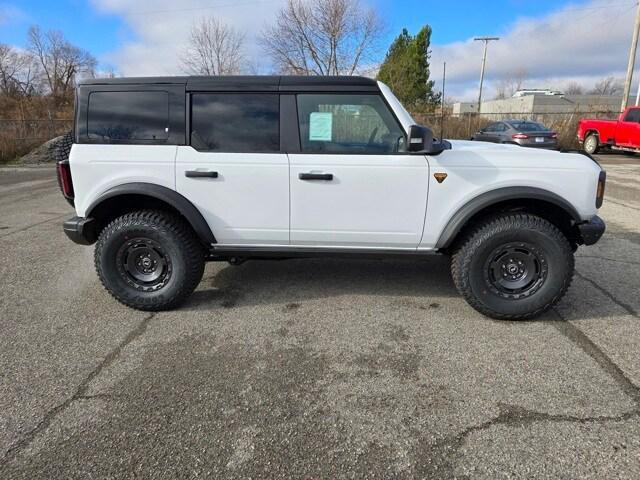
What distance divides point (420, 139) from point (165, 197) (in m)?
2.07

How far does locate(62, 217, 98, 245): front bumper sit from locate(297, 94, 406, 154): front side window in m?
1.96

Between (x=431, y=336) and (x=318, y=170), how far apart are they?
1.57 meters

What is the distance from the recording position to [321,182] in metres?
3.23

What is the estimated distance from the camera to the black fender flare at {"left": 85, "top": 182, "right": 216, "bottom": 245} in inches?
130

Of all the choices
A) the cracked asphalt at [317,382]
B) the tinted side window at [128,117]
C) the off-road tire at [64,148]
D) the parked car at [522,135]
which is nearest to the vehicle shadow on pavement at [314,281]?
the cracked asphalt at [317,382]

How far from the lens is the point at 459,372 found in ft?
8.76

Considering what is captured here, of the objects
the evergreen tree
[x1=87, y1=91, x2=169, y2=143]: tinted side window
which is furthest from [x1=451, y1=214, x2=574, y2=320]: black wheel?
the evergreen tree

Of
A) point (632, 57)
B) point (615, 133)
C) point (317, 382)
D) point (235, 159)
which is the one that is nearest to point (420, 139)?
point (235, 159)

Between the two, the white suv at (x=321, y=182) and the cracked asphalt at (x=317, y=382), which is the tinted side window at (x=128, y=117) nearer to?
the white suv at (x=321, y=182)

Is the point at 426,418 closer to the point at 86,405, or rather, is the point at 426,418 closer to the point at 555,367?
the point at 555,367

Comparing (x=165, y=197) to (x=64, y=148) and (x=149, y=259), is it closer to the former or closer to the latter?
(x=149, y=259)

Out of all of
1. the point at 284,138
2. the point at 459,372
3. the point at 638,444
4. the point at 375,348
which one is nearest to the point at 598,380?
the point at 638,444

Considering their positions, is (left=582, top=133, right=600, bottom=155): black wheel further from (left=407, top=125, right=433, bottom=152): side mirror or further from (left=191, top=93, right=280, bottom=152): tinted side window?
(left=191, top=93, right=280, bottom=152): tinted side window

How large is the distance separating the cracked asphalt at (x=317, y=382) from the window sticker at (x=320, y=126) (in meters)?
1.49
